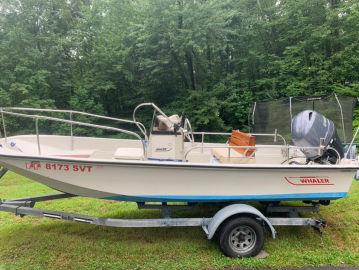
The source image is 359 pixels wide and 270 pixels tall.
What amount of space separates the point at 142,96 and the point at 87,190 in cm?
1382

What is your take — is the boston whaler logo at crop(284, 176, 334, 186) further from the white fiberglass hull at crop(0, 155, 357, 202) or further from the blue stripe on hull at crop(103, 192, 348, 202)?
the blue stripe on hull at crop(103, 192, 348, 202)

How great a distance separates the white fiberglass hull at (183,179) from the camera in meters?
3.72

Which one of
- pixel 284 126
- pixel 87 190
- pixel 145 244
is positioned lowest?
pixel 145 244

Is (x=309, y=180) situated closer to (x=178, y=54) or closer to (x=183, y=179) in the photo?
(x=183, y=179)

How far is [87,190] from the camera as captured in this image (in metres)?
3.85

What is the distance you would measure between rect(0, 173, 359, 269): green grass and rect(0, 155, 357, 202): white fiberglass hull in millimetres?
620

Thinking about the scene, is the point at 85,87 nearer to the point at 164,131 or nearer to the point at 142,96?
the point at 142,96

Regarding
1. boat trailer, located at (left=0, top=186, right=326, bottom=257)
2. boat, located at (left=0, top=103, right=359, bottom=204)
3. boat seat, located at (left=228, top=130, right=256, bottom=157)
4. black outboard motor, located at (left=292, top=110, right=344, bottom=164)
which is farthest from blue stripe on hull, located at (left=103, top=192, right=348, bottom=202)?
boat seat, located at (left=228, top=130, right=256, bottom=157)

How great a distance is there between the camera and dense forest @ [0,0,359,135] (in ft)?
49.3

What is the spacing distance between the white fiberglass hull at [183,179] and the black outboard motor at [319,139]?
302 millimetres

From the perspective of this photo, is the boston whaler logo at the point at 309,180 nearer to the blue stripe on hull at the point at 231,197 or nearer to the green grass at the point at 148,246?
the blue stripe on hull at the point at 231,197

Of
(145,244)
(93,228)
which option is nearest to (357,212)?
(145,244)

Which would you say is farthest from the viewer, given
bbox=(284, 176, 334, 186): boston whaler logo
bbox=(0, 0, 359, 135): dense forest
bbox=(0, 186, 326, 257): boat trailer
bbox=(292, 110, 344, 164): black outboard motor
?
bbox=(0, 0, 359, 135): dense forest

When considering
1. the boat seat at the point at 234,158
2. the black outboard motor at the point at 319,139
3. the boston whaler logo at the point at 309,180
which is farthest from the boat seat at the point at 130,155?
the black outboard motor at the point at 319,139
